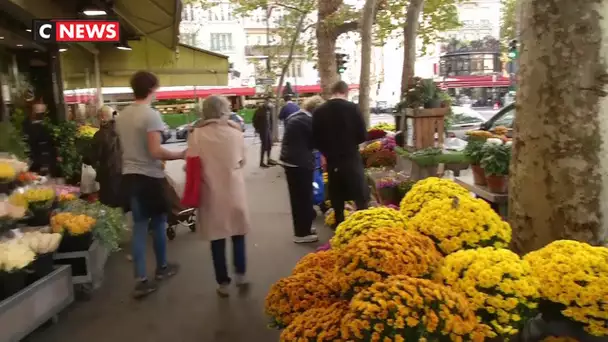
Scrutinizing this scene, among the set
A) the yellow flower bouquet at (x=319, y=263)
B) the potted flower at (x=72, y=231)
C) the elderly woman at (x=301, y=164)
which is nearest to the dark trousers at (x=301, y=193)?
the elderly woman at (x=301, y=164)

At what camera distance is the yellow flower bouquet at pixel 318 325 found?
7.01 ft

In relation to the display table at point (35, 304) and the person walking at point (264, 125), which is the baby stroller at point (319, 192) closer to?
the display table at point (35, 304)

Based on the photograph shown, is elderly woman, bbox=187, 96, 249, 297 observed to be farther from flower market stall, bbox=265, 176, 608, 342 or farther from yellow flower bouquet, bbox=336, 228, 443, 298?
yellow flower bouquet, bbox=336, 228, 443, 298

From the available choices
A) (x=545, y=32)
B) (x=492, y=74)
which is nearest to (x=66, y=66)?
(x=545, y=32)

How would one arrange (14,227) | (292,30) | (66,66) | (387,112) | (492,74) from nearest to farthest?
(14,227) < (66,66) < (292,30) < (492,74) < (387,112)

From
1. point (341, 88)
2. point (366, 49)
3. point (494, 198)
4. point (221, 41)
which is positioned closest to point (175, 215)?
point (341, 88)

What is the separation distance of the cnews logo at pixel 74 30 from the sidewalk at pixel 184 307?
2.78 meters

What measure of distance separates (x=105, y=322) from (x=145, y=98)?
184cm

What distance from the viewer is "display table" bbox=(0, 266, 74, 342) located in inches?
149

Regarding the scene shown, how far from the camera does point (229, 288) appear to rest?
520 centimetres

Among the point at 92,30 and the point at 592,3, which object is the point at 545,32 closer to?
the point at 592,3

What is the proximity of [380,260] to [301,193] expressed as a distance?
14.6 ft

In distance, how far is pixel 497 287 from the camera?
226cm

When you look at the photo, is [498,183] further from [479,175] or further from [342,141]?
[342,141]
